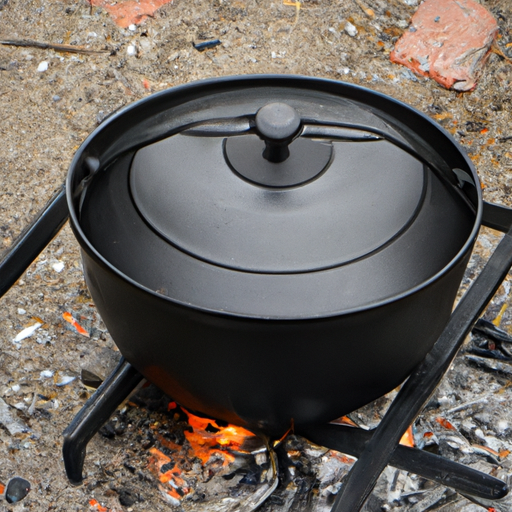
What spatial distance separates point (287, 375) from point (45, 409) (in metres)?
0.79

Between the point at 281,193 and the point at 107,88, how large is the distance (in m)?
1.45

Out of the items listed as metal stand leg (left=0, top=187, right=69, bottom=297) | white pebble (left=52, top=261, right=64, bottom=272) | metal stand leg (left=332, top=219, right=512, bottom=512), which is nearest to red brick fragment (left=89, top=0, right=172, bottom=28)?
white pebble (left=52, top=261, right=64, bottom=272)

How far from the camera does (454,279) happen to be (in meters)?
1.14

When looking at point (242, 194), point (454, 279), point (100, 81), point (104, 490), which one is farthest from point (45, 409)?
point (100, 81)

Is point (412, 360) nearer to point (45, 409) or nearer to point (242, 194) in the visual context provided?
point (242, 194)

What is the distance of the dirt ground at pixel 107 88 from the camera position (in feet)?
5.76

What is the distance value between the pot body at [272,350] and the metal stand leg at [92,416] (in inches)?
7.0

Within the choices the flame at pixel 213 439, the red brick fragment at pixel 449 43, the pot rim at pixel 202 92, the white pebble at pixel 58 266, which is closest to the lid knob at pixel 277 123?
the pot rim at pixel 202 92

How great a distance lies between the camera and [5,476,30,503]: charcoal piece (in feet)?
4.89

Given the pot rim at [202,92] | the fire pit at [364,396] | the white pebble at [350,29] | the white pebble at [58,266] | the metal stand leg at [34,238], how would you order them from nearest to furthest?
1. the pot rim at [202,92]
2. the fire pit at [364,396]
3. the metal stand leg at [34,238]
4. the white pebble at [58,266]
5. the white pebble at [350,29]

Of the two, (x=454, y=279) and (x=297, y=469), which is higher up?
(x=454, y=279)

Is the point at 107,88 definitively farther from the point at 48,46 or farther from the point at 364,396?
the point at 364,396

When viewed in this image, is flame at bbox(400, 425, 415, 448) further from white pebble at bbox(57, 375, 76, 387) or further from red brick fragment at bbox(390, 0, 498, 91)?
red brick fragment at bbox(390, 0, 498, 91)

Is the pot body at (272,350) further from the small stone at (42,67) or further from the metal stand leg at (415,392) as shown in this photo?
the small stone at (42,67)
